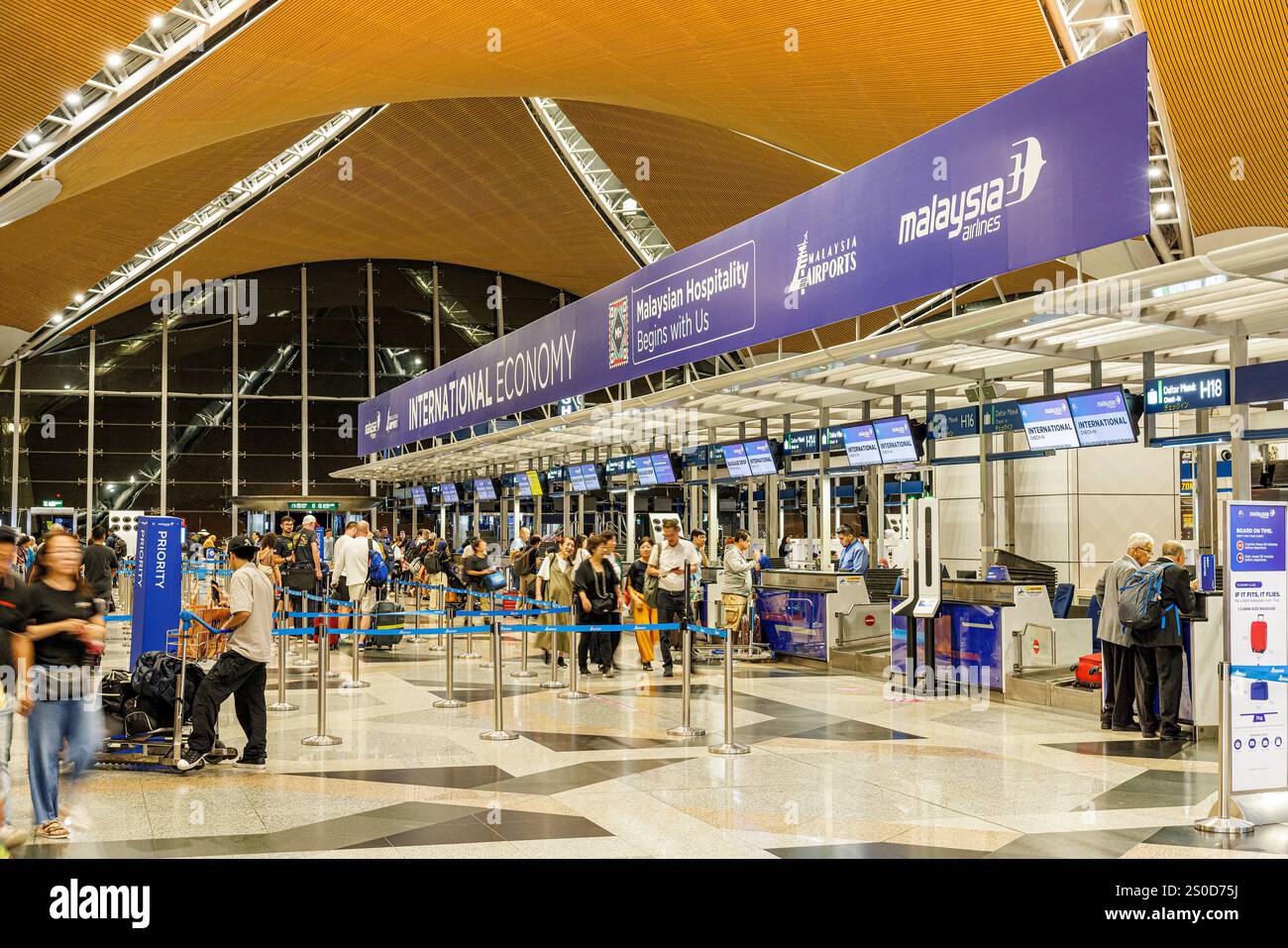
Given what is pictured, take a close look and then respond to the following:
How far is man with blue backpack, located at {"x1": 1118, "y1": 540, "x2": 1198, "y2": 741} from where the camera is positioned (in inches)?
360

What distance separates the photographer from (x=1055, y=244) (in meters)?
7.84

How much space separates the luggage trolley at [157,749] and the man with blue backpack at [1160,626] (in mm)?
7351

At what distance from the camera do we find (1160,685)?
945 centimetres

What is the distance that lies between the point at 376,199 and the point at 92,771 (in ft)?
99.8

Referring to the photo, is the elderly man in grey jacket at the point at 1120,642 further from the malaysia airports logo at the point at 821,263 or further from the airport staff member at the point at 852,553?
the airport staff member at the point at 852,553

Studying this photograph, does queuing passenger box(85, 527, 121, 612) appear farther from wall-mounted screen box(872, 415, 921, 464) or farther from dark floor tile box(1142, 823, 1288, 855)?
dark floor tile box(1142, 823, 1288, 855)

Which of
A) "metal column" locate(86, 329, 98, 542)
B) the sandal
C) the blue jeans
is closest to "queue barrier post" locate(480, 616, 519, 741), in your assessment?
the blue jeans

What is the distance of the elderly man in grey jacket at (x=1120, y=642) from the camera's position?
970 cm

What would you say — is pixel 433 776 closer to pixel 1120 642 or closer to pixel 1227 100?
pixel 1120 642

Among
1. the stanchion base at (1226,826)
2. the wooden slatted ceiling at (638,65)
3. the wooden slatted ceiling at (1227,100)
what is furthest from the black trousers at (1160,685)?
the wooden slatted ceiling at (638,65)

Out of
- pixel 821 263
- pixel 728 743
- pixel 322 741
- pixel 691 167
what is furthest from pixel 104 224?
pixel 728 743

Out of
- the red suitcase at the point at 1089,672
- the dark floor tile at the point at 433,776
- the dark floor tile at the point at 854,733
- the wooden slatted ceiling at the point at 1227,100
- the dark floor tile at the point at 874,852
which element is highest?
the wooden slatted ceiling at the point at 1227,100

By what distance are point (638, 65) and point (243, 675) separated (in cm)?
1441

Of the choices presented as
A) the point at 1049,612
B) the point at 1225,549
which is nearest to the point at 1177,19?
the point at 1049,612
